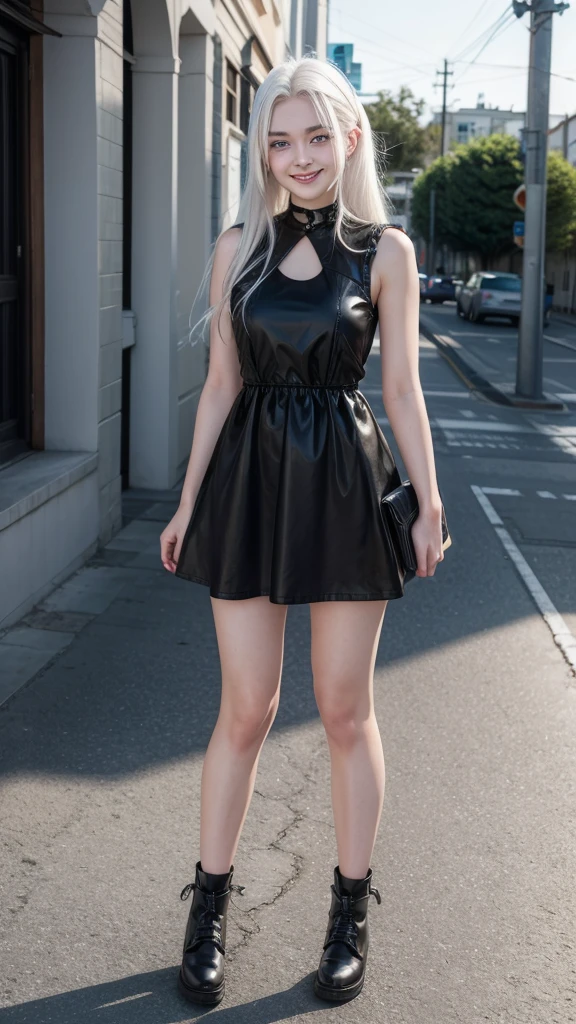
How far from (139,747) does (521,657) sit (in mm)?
2032

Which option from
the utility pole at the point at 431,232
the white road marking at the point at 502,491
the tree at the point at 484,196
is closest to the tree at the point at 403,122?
the utility pole at the point at 431,232

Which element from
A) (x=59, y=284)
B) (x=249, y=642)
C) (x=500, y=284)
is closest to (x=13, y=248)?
(x=59, y=284)

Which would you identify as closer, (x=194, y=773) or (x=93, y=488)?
(x=194, y=773)

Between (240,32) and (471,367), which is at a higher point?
(240,32)

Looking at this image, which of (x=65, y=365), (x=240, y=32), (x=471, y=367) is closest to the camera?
(x=65, y=365)

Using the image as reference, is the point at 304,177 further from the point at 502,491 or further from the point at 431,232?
the point at 431,232

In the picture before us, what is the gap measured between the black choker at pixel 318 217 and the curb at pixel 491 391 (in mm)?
14811

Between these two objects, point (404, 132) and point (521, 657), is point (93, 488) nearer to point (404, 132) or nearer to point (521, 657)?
point (521, 657)

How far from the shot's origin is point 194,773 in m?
4.04

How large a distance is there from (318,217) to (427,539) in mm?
766

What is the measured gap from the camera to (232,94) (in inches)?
507

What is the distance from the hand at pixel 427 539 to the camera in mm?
2779

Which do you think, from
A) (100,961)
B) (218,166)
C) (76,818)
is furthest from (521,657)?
(218,166)

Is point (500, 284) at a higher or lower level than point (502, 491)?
higher
